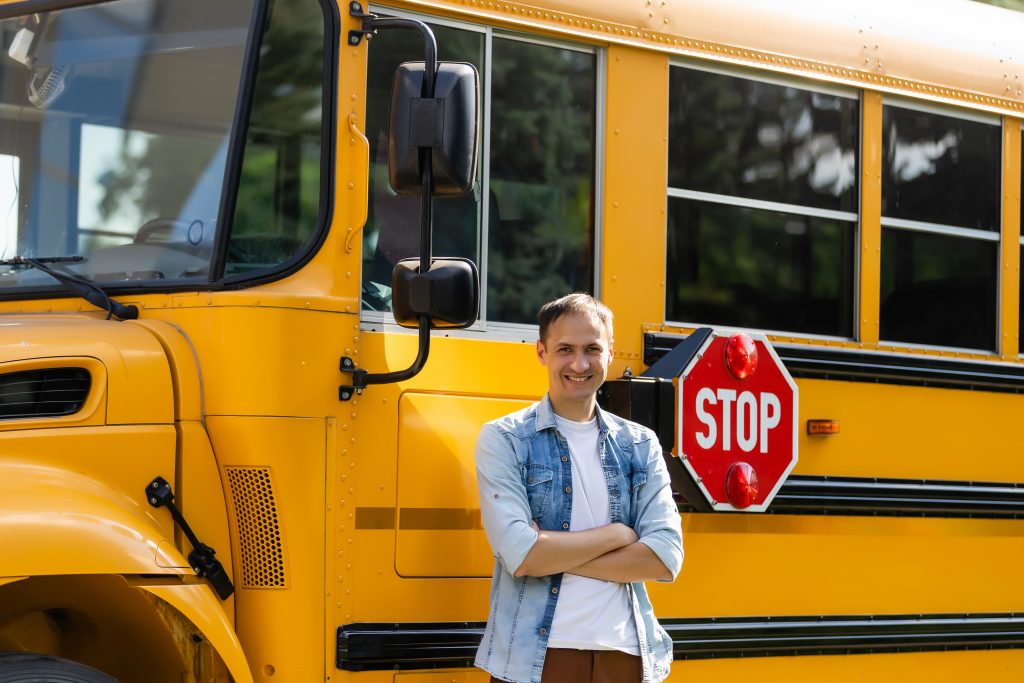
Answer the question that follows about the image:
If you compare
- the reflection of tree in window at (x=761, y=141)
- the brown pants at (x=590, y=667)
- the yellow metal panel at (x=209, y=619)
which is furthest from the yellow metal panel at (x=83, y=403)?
the reflection of tree in window at (x=761, y=141)

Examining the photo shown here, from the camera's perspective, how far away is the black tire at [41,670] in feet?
8.51

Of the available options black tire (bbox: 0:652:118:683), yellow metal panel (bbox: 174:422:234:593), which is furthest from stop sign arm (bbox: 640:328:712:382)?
black tire (bbox: 0:652:118:683)

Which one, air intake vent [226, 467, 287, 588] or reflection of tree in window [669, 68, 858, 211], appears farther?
reflection of tree in window [669, 68, 858, 211]

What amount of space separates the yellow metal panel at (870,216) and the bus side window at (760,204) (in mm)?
30

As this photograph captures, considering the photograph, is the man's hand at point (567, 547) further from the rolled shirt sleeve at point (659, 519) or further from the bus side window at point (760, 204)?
the bus side window at point (760, 204)

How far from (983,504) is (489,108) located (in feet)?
6.80

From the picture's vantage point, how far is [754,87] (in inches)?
155

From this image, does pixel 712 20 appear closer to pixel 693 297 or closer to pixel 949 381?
pixel 693 297

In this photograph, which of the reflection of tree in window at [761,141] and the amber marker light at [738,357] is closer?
the amber marker light at [738,357]

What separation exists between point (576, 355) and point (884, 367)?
4.46ft

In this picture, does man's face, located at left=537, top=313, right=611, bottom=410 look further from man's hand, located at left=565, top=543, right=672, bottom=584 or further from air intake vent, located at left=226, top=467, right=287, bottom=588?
air intake vent, located at left=226, top=467, right=287, bottom=588

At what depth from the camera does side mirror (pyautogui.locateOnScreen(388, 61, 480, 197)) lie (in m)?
2.91

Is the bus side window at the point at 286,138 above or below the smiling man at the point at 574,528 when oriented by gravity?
above

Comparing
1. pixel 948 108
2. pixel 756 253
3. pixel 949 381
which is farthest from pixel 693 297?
pixel 948 108
